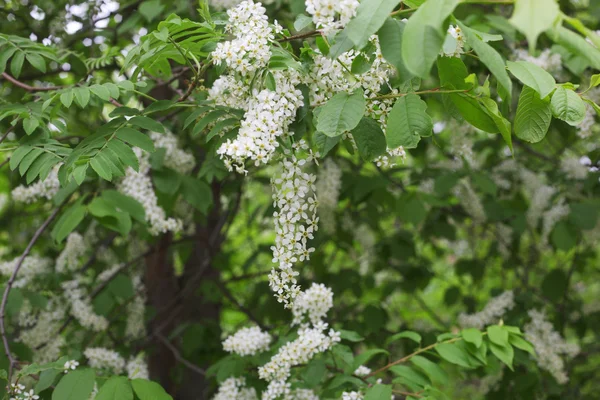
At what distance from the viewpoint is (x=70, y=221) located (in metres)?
2.57

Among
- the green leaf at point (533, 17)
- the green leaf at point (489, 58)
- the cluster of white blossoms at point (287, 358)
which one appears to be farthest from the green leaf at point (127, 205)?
the green leaf at point (533, 17)

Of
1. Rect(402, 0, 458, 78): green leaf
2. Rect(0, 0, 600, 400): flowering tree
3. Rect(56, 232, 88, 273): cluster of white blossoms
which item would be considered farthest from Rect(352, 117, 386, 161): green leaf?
Rect(56, 232, 88, 273): cluster of white blossoms

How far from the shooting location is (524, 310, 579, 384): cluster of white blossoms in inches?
140

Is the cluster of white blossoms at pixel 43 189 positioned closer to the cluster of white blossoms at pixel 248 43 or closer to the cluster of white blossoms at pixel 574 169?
the cluster of white blossoms at pixel 248 43

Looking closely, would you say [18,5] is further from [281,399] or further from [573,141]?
[573,141]

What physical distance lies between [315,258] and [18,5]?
262cm

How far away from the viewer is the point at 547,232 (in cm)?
382

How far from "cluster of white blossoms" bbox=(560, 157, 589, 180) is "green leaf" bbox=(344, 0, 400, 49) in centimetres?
297

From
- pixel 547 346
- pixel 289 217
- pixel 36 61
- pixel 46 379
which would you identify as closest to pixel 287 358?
pixel 289 217

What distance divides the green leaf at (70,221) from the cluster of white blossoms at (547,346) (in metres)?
2.57

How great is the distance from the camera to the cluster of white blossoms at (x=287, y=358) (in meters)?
2.34

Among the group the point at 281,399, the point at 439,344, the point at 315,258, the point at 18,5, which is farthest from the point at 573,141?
the point at 18,5

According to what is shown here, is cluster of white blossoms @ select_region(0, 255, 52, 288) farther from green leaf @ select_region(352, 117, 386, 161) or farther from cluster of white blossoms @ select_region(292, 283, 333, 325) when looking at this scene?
green leaf @ select_region(352, 117, 386, 161)

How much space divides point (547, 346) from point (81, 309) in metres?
2.77
